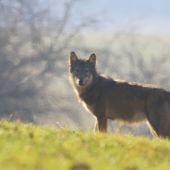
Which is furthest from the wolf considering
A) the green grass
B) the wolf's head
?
the green grass

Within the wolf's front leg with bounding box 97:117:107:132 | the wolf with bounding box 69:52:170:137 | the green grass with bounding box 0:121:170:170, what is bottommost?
the wolf's front leg with bounding box 97:117:107:132

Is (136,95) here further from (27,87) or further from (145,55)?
(145,55)

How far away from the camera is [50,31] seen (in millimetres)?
61312

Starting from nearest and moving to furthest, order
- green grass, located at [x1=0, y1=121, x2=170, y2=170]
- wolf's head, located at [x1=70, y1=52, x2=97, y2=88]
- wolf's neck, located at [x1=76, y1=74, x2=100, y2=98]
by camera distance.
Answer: green grass, located at [x1=0, y1=121, x2=170, y2=170] < wolf's neck, located at [x1=76, y1=74, x2=100, y2=98] < wolf's head, located at [x1=70, y1=52, x2=97, y2=88]

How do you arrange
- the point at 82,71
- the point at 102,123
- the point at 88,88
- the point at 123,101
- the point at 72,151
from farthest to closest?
the point at 82,71 < the point at 88,88 < the point at 123,101 < the point at 102,123 < the point at 72,151

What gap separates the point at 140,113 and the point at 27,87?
40.8m

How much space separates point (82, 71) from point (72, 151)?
384 inches

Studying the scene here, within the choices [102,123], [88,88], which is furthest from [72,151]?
[88,88]

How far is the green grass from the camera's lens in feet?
19.0

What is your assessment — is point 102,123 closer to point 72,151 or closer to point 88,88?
point 88,88

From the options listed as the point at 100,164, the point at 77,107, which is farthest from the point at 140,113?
the point at 77,107

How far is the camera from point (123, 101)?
49.8 ft

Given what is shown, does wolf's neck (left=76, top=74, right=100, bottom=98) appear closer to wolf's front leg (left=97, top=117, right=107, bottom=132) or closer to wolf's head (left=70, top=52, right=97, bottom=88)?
wolf's head (left=70, top=52, right=97, bottom=88)

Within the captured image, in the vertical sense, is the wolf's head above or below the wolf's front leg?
above
